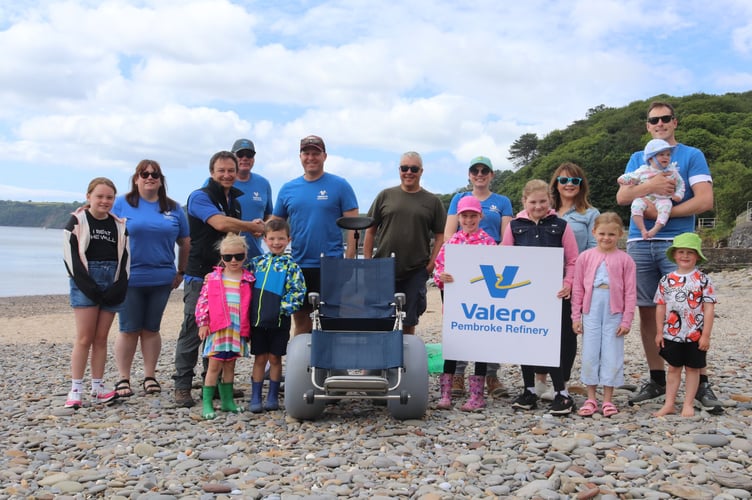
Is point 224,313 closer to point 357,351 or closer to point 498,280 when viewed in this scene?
point 357,351

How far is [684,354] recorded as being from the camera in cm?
526

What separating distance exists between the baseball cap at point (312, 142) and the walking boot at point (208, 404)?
2.42m

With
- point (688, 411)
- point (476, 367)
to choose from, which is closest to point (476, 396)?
point (476, 367)

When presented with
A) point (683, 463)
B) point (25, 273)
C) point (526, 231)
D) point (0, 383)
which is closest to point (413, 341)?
point (526, 231)

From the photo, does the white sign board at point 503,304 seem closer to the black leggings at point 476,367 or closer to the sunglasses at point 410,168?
the black leggings at point 476,367

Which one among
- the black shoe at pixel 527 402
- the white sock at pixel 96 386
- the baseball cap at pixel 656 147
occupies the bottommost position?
the white sock at pixel 96 386

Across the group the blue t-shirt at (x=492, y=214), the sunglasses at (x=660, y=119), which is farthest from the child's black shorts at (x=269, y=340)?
the sunglasses at (x=660, y=119)

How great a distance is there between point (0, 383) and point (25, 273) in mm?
46157

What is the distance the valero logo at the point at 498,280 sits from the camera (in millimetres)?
5902

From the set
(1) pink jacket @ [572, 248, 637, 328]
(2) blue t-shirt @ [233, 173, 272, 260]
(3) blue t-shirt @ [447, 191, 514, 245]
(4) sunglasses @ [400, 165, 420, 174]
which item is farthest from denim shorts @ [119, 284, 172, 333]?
(1) pink jacket @ [572, 248, 637, 328]

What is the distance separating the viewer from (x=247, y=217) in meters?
6.93

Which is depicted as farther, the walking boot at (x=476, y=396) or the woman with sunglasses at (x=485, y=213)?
the woman with sunglasses at (x=485, y=213)

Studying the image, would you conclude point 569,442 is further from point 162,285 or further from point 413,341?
point 162,285

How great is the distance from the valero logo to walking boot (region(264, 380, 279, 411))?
6.78 feet
